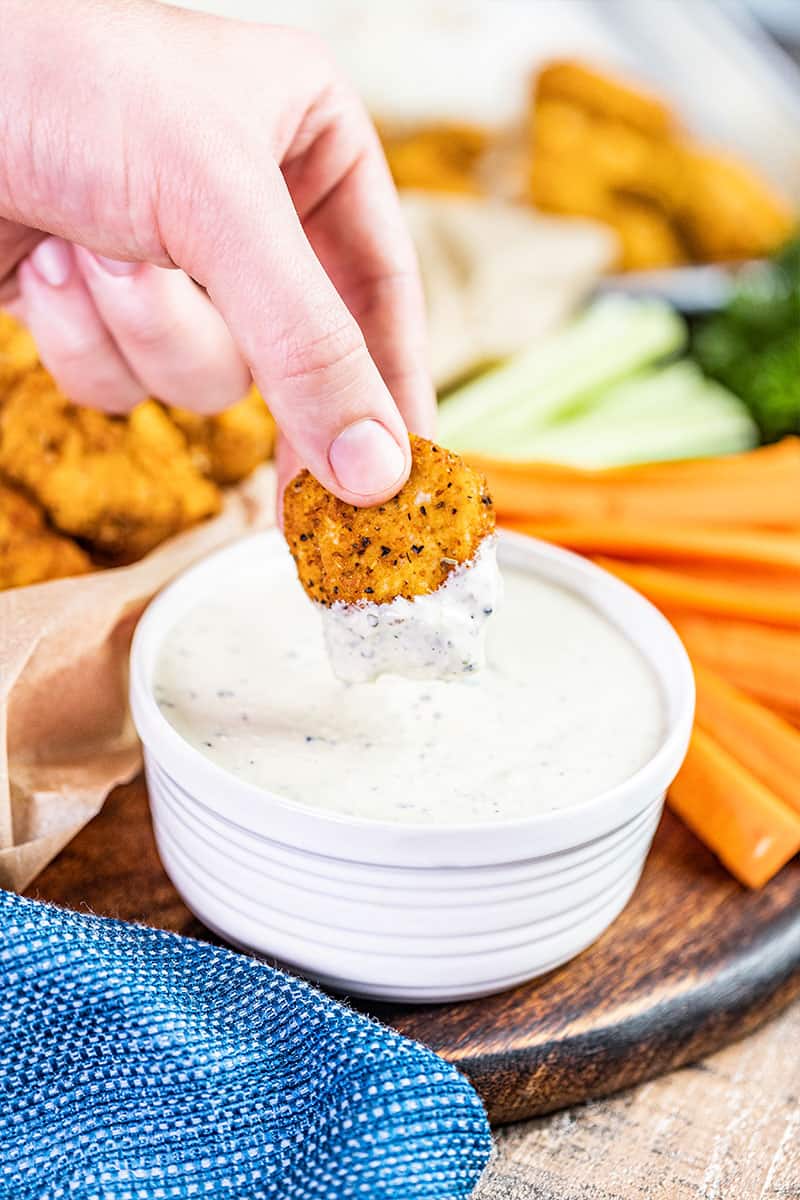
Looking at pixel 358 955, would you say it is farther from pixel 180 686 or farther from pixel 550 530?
pixel 550 530

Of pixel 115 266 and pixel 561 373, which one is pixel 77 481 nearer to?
pixel 115 266

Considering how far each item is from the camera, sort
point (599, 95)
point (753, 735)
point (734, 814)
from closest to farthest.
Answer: point (734, 814) < point (753, 735) < point (599, 95)

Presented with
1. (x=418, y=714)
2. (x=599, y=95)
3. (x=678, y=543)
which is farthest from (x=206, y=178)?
(x=599, y=95)

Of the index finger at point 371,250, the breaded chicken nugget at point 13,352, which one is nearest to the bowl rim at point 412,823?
the index finger at point 371,250

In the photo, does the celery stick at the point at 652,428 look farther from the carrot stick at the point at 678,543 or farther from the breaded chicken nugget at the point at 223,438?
the breaded chicken nugget at the point at 223,438

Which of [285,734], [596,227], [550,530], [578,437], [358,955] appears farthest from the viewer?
[596,227]

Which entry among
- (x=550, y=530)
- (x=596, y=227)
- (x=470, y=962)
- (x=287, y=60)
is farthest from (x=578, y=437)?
(x=470, y=962)
